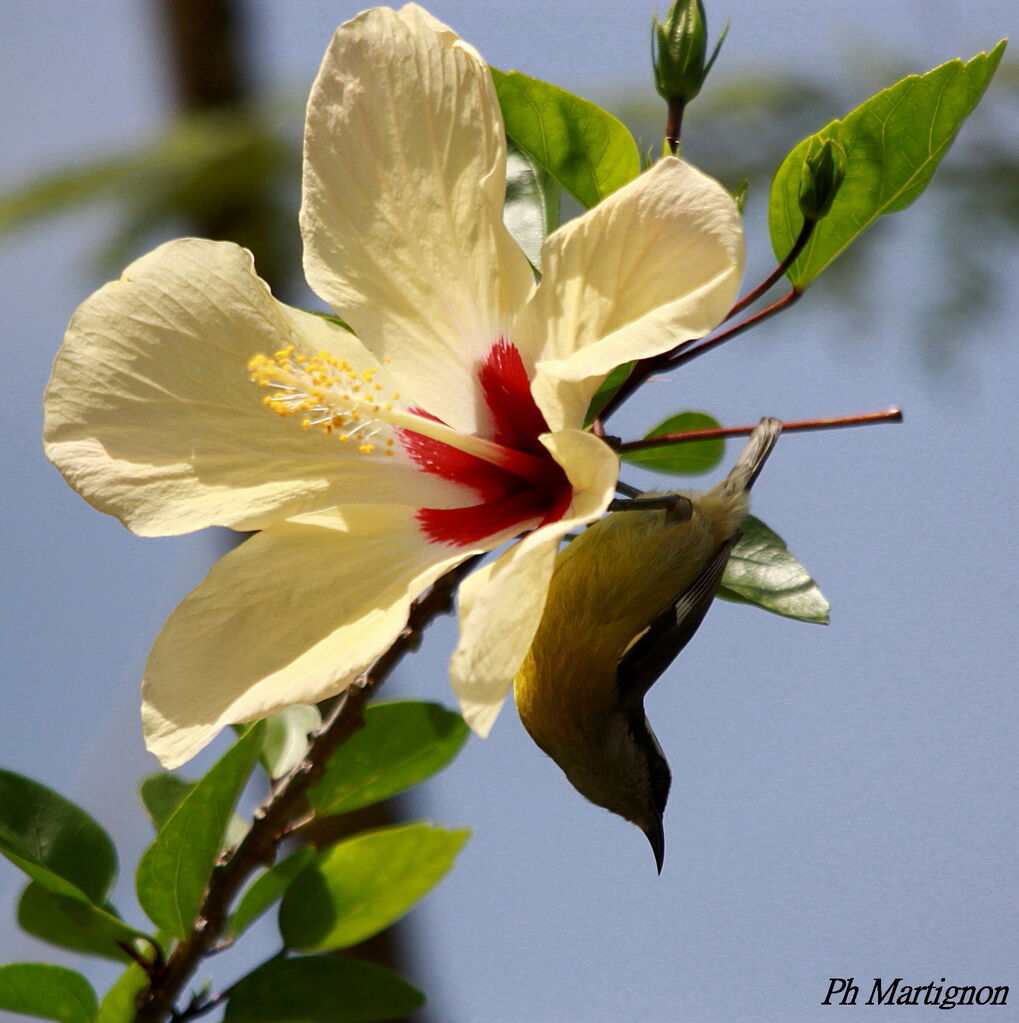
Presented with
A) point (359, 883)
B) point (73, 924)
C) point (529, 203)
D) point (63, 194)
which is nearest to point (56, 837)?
point (73, 924)

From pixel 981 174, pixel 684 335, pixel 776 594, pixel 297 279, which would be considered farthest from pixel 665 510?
pixel 981 174

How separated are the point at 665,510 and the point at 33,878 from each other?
28.8 inches

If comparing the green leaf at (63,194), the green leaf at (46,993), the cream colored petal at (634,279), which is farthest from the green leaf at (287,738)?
the green leaf at (63,194)

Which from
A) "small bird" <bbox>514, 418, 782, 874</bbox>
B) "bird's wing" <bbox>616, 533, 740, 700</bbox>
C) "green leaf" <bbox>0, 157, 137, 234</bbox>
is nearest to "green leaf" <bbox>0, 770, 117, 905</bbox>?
"small bird" <bbox>514, 418, 782, 874</bbox>

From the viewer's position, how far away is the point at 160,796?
4.41 feet

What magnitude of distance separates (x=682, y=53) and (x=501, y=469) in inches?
18.5

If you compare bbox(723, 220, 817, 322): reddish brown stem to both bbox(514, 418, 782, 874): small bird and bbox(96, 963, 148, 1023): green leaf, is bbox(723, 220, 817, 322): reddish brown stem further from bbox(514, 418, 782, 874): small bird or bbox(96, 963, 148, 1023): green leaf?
bbox(96, 963, 148, 1023): green leaf

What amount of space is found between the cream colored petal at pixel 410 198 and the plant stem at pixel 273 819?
0.21 meters

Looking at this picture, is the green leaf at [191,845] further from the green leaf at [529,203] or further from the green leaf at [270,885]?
the green leaf at [529,203]

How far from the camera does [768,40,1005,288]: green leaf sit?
3.53 ft

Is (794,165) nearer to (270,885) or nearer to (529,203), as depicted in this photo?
(529,203)

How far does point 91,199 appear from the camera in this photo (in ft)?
16.4

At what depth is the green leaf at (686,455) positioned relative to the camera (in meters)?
1.40

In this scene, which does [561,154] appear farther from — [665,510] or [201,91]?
[201,91]
